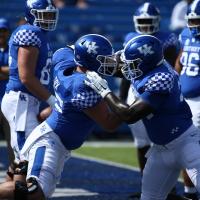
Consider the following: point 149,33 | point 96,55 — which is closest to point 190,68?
point 149,33

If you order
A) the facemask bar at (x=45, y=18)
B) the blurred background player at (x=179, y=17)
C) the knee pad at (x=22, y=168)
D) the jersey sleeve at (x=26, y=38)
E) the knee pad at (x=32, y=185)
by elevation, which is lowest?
the blurred background player at (x=179, y=17)

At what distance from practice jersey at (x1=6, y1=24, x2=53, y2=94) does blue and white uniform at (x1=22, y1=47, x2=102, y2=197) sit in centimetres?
83

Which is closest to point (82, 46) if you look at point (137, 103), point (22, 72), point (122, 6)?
A: point (137, 103)

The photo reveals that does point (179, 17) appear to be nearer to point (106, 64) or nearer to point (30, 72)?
point (30, 72)

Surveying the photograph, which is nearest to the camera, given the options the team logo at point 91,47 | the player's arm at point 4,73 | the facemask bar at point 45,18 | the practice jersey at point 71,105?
the practice jersey at point 71,105

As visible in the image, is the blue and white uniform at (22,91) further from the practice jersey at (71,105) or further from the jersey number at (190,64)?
the jersey number at (190,64)

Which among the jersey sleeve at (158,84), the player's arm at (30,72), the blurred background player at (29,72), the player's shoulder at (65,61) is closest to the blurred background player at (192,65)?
the blurred background player at (29,72)

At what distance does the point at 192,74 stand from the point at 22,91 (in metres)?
1.53

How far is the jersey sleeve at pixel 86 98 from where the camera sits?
5.30m

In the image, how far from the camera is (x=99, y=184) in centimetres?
798

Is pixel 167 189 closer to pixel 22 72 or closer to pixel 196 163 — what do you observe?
pixel 196 163

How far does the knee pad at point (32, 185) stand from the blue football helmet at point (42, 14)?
181cm

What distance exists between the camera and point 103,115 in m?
5.37

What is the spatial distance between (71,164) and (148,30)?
2204 mm
